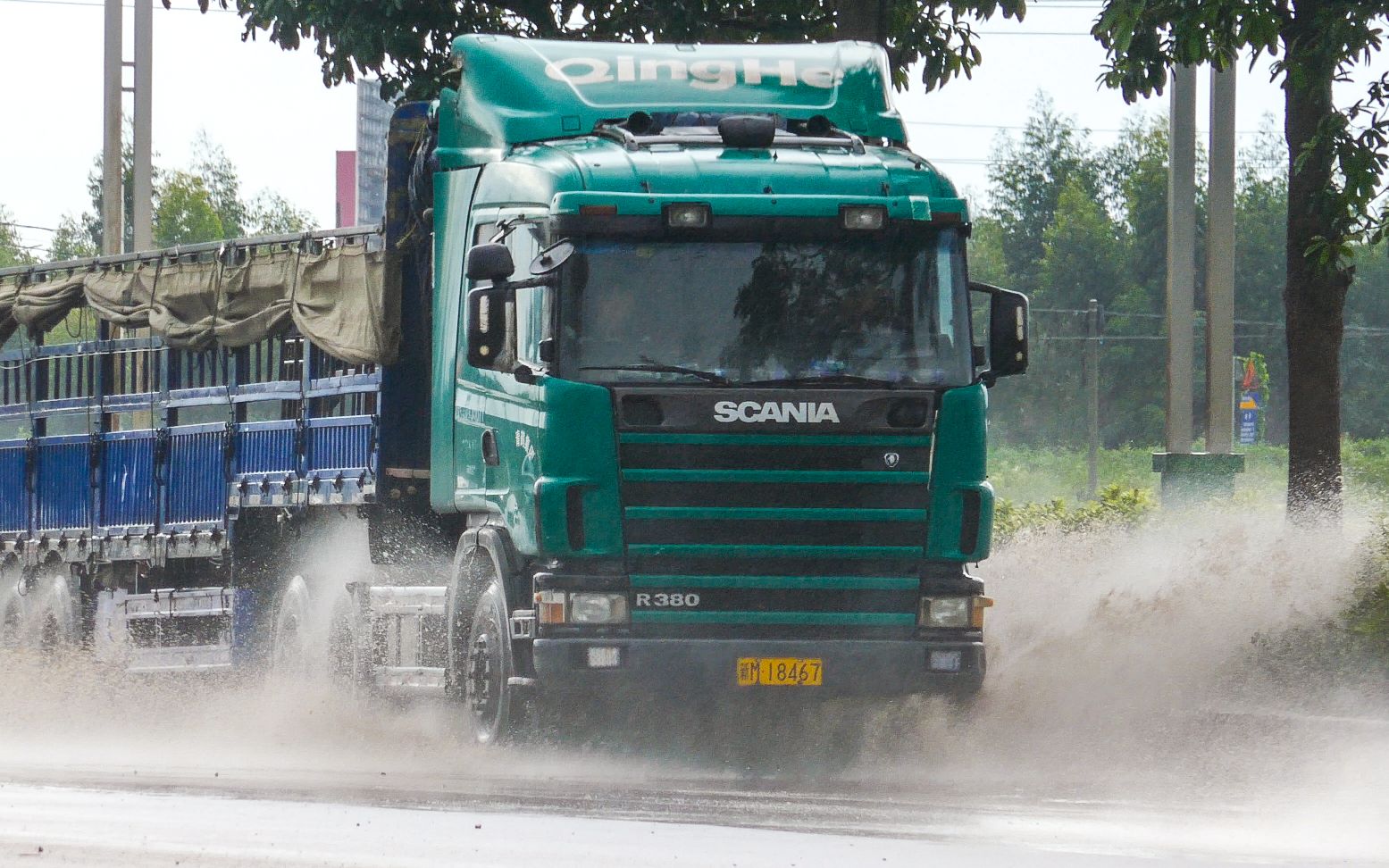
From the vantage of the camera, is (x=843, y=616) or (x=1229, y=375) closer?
(x=843, y=616)

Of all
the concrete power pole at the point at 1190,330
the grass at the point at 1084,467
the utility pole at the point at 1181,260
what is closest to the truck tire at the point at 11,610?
the concrete power pole at the point at 1190,330

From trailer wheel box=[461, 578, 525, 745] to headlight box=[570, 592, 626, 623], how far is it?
617mm

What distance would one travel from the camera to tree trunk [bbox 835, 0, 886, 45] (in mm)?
17906

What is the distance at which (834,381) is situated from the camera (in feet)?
35.9

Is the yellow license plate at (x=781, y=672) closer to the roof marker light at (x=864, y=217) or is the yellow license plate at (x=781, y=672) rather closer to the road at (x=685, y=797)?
the road at (x=685, y=797)

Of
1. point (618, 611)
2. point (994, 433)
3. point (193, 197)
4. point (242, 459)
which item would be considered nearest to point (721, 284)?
point (618, 611)

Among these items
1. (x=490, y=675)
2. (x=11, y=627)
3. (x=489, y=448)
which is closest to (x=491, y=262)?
(x=489, y=448)

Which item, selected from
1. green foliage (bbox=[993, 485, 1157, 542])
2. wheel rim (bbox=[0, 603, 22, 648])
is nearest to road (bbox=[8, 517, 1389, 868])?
wheel rim (bbox=[0, 603, 22, 648])

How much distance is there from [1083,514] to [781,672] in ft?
49.2

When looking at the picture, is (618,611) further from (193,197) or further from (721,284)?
(193,197)

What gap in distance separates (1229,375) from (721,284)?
823cm

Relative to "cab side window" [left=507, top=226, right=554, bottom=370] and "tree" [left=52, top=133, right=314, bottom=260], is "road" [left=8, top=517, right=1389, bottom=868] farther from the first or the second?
"tree" [left=52, top=133, right=314, bottom=260]

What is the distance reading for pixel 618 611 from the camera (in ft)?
35.9

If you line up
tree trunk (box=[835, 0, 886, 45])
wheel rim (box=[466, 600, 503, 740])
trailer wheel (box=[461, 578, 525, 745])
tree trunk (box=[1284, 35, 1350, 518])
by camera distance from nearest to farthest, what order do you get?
trailer wheel (box=[461, 578, 525, 745]) → wheel rim (box=[466, 600, 503, 740]) → tree trunk (box=[1284, 35, 1350, 518]) → tree trunk (box=[835, 0, 886, 45])
